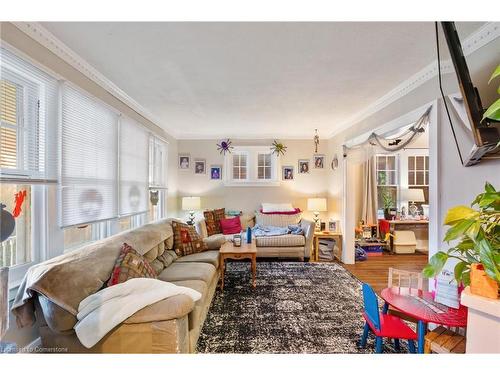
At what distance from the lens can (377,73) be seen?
2451mm

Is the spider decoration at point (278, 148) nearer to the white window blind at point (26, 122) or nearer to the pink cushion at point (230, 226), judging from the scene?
the pink cushion at point (230, 226)

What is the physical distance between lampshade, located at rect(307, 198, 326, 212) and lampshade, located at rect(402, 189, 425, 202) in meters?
2.12

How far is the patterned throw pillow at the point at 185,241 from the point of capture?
3.31 metres

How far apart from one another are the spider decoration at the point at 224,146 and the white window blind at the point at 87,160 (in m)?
2.67

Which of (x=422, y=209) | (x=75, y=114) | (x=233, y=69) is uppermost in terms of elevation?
(x=233, y=69)

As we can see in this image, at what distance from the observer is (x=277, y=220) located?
5031 mm

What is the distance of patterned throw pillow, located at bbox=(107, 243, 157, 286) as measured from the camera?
1.80 m

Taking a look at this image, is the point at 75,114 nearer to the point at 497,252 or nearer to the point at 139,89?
the point at 139,89

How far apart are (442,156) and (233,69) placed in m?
2.13

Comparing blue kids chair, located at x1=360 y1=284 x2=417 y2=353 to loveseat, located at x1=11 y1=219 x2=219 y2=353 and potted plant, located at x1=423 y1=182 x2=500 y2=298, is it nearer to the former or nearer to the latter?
potted plant, located at x1=423 y1=182 x2=500 y2=298

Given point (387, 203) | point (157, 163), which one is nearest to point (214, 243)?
point (157, 163)

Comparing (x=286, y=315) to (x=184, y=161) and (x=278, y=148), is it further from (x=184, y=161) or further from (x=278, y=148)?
(x=184, y=161)
